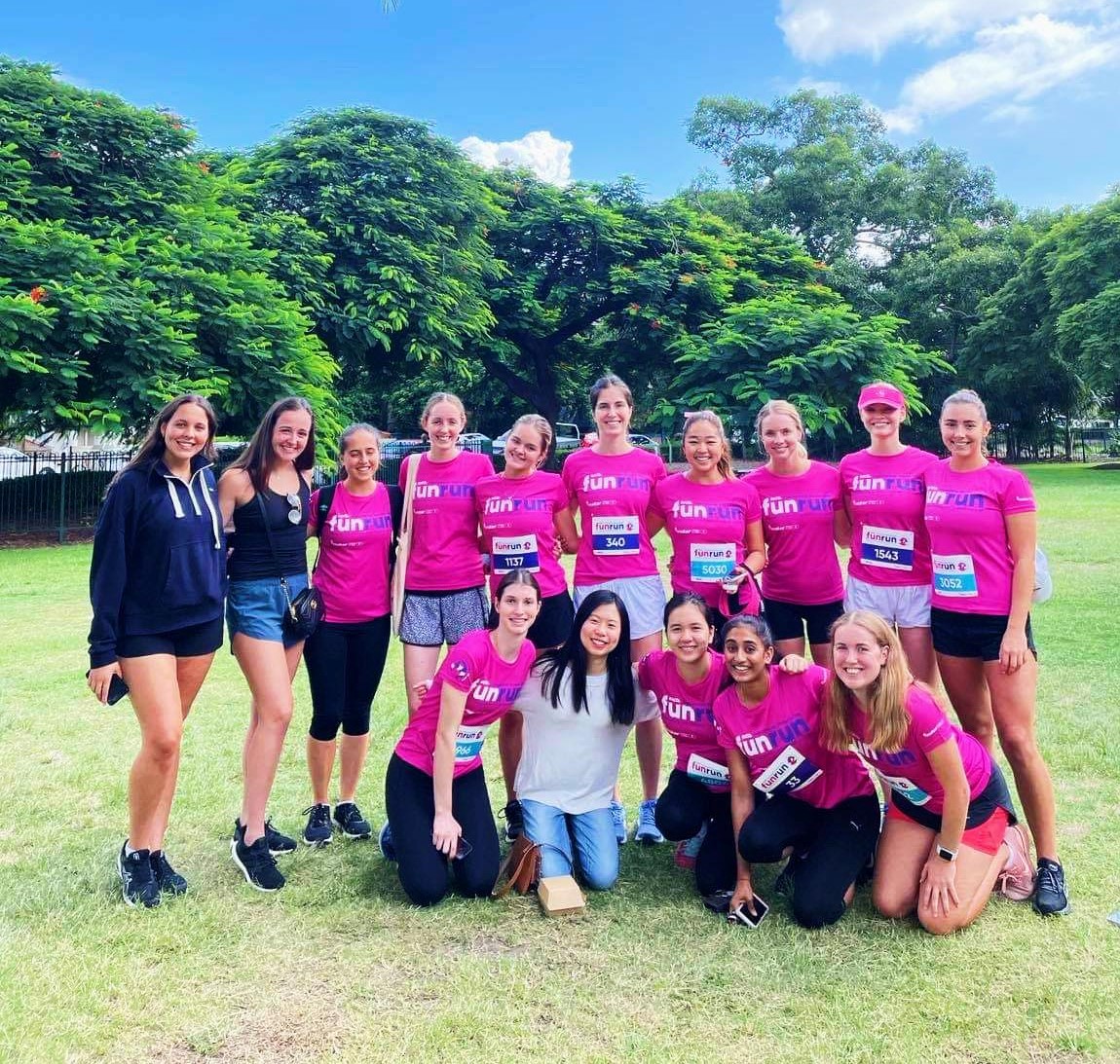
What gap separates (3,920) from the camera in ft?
10.2

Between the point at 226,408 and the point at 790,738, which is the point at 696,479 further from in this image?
the point at 226,408

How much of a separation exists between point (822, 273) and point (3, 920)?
94.6 feet

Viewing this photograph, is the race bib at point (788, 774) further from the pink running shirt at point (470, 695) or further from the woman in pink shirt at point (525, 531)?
the woman in pink shirt at point (525, 531)

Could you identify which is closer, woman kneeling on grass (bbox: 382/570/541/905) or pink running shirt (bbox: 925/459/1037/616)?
woman kneeling on grass (bbox: 382/570/541/905)

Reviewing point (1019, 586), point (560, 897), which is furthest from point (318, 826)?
point (1019, 586)

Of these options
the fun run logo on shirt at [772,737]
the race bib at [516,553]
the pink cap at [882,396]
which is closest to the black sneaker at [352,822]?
the race bib at [516,553]

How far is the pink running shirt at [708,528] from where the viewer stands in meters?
3.87

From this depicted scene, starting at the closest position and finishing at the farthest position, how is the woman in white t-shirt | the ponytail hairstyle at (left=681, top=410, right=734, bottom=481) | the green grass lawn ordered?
the green grass lawn, the woman in white t-shirt, the ponytail hairstyle at (left=681, top=410, right=734, bottom=481)

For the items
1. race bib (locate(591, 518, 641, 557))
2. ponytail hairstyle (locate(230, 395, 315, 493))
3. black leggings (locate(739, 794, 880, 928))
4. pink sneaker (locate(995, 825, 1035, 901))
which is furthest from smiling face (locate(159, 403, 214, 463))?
pink sneaker (locate(995, 825, 1035, 901))

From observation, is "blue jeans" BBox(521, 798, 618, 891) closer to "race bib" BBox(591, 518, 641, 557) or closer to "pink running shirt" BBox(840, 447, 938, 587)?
"race bib" BBox(591, 518, 641, 557)

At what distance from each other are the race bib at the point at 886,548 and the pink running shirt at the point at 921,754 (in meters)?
0.80

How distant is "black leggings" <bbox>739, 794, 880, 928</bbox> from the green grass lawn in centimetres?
10

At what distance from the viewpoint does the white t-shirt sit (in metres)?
3.57

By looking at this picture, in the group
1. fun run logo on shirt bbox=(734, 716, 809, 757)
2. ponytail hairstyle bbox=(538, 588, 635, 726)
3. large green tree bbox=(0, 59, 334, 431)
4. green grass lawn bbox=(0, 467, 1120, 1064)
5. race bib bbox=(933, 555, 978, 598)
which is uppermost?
large green tree bbox=(0, 59, 334, 431)
